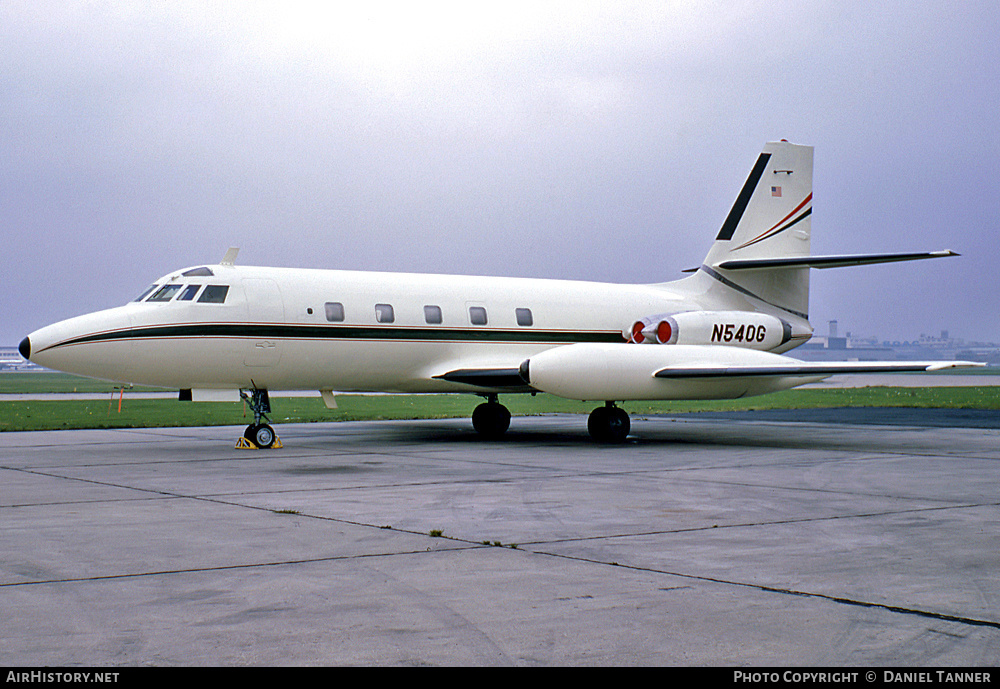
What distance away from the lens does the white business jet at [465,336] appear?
53.6ft

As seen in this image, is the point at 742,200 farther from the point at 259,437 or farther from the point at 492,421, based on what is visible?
the point at 259,437

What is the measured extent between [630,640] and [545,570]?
179 cm

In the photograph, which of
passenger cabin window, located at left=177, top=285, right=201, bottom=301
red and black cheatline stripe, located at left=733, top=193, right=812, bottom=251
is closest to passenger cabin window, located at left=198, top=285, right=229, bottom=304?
passenger cabin window, located at left=177, top=285, right=201, bottom=301

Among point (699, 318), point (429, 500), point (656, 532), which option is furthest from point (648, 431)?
point (656, 532)

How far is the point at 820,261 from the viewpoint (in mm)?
20344

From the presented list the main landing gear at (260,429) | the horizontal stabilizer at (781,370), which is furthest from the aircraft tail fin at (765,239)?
the main landing gear at (260,429)

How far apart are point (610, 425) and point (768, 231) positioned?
6864 mm

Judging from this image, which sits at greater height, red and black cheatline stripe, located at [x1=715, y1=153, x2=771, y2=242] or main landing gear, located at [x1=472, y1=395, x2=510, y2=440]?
red and black cheatline stripe, located at [x1=715, y1=153, x2=771, y2=242]

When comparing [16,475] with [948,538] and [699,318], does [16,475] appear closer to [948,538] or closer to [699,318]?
[948,538]

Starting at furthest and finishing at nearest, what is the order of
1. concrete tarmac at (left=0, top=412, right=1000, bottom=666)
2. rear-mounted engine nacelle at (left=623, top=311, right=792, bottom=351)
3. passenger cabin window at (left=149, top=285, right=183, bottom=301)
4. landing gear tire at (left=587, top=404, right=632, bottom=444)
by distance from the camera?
rear-mounted engine nacelle at (left=623, top=311, right=792, bottom=351) < landing gear tire at (left=587, top=404, right=632, bottom=444) < passenger cabin window at (left=149, top=285, right=183, bottom=301) < concrete tarmac at (left=0, top=412, right=1000, bottom=666)

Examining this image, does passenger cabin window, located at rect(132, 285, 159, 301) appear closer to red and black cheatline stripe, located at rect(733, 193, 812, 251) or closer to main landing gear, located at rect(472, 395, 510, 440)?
main landing gear, located at rect(472, 395, 510, 440)

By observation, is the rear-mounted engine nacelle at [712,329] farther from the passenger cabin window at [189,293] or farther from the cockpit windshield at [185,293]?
the passenger cabin window at [189,293]

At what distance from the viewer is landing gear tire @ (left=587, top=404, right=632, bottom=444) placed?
18734 millimetres

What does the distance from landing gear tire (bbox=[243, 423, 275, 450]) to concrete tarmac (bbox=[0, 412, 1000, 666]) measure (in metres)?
2.10
